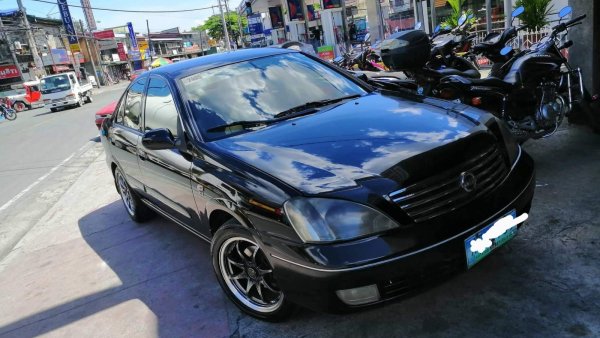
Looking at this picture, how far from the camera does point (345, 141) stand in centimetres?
270

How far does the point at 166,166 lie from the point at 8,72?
43.5 metres

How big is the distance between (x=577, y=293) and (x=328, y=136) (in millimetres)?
1637

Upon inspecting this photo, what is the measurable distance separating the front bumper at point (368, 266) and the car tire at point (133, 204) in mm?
2826

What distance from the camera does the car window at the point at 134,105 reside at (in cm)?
422

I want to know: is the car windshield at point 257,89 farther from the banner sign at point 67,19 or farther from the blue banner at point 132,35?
the blue banner at point 132,35

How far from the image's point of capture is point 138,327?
3.14m

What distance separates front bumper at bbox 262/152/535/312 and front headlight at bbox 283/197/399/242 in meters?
0.05

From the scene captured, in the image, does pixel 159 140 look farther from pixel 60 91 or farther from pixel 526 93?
pixel 60 91

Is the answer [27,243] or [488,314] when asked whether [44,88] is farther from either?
[488,314]

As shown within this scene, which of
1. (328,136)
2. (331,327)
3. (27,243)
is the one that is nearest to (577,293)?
(331,327)

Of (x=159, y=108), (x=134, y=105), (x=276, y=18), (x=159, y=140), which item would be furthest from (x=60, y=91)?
(x=159, y=140)

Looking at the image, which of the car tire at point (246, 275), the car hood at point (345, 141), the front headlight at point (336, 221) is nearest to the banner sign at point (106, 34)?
the car hood at point (345, 141)

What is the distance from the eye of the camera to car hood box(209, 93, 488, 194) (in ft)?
7.94

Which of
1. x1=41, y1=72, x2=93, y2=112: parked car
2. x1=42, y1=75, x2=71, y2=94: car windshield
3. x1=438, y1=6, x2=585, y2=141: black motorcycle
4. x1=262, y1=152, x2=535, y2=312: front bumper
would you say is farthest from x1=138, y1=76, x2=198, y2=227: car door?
x1=42, y1=75, x2=71, y2=94: car windshield
